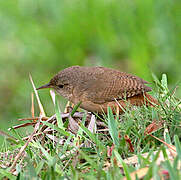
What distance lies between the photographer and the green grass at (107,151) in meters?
2.45

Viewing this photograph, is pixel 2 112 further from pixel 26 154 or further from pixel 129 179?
pixel 129 179

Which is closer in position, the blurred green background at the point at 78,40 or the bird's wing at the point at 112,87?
the bird's wing at the point at 112,87

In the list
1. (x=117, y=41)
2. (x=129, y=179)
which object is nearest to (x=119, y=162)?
(x=129, y=179)

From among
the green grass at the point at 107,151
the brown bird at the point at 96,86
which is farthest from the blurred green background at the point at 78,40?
the green grass at the point at 107,151

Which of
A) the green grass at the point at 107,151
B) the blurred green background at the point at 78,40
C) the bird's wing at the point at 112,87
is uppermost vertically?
the blurred green background at the point at 78,40

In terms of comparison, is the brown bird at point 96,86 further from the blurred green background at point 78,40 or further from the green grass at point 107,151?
the blurred green background at point 78,40

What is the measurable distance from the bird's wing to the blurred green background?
2.36 m

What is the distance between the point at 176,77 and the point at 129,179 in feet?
17.4

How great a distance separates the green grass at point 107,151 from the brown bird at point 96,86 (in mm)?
1132

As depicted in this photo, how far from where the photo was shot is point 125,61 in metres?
8.42

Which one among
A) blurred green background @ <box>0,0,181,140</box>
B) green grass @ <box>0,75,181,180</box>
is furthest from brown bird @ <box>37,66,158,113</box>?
blurred green background @ <box>0,0,181,140</box>

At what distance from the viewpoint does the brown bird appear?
4.52 metres

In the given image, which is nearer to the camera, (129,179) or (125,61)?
(129,179)

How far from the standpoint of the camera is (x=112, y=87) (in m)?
4.63
